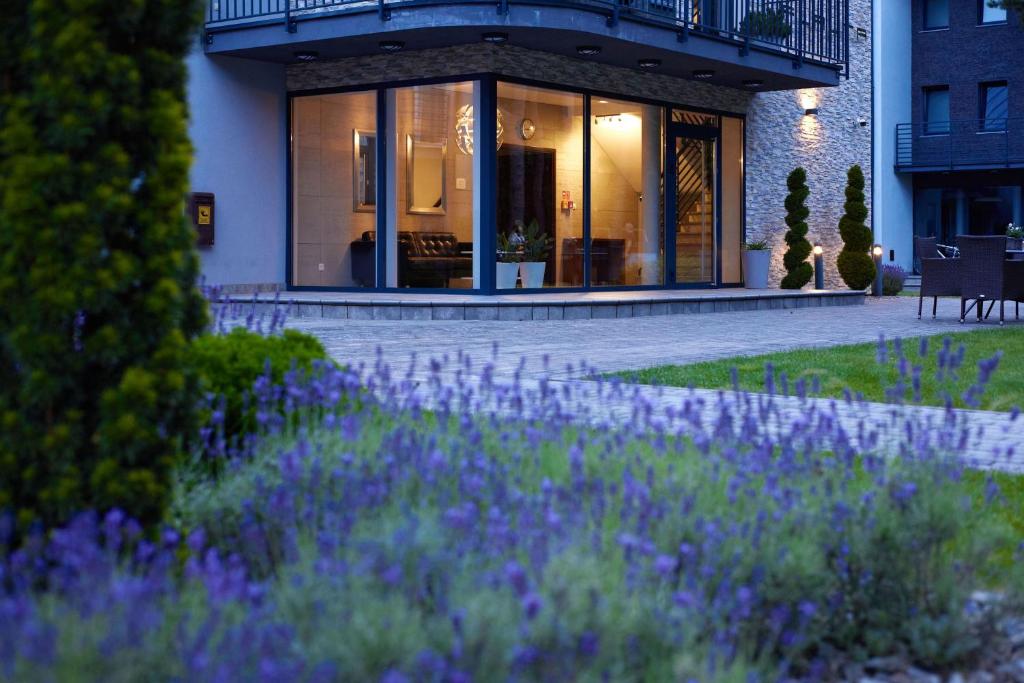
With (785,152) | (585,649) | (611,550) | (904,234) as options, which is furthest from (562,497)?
(904,234)

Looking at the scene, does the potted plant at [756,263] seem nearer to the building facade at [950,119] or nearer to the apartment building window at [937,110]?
the building facade at [950,119]

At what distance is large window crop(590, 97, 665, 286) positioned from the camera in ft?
51.7

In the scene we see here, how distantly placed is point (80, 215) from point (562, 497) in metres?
1.14

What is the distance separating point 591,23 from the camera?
1284 centimetres

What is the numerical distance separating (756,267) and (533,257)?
4.95 metres

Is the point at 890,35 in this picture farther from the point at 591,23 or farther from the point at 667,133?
the point at 591,23

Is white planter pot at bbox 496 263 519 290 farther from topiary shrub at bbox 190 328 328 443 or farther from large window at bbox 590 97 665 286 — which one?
topiary shrub at bbox 190 328 328 443

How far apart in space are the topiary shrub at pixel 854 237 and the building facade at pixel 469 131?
2.17 metres

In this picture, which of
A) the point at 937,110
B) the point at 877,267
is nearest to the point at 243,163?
the point at 877,267

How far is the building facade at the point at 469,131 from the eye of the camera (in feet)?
45.5

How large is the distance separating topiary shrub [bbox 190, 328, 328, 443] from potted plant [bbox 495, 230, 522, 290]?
1047cm

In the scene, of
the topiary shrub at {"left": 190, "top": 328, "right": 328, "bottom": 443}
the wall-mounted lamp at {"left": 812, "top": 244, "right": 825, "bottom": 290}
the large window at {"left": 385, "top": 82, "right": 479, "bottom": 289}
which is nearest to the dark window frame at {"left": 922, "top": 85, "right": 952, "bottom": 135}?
the wall-mounted lamp at {"left": 812, "top": 244, "right": 825, "bottom": 290}

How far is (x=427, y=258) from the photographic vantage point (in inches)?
581

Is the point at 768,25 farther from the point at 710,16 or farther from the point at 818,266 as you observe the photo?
the point at 818,266
